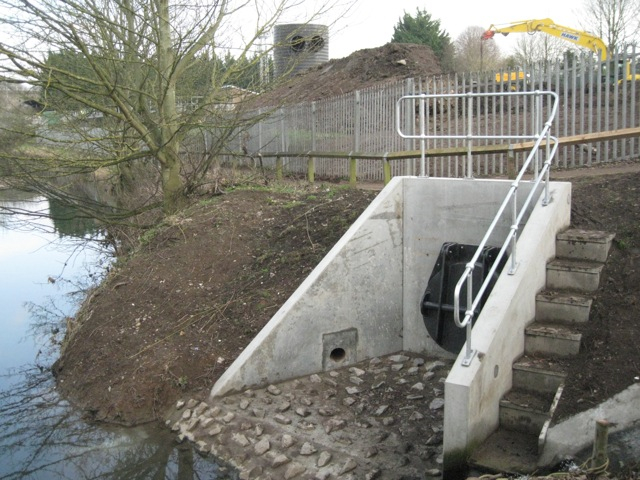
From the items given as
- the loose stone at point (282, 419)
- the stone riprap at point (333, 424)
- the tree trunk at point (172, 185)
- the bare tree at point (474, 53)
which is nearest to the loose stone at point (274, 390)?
the stone riprap at point (333, 424)

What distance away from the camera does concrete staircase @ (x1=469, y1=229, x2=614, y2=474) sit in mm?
5090

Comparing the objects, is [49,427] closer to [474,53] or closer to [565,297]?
[565,297]

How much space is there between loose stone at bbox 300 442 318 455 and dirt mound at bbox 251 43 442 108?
19533mm

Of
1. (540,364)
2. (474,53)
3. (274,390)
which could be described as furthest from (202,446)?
(474,53)

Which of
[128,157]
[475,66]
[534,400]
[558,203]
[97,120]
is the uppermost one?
[475,66]

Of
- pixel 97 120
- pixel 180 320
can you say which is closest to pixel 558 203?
pixel 180 320

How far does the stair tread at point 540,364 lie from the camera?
18.2 feet

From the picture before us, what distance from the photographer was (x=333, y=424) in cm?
661

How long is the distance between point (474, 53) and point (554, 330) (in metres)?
33.0

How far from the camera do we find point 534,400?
5.50 meters

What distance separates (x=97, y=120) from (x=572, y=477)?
11.6 metres

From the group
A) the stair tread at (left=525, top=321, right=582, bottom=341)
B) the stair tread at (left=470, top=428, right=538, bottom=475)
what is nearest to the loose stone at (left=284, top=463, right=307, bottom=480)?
the stair tread at (left=470, top=428, right=538, bottom=475)

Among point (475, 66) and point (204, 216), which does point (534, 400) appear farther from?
point (475, 66)

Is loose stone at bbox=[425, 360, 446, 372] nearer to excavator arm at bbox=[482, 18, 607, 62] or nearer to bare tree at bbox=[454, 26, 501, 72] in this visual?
excavator arm at bbox=[482, 18, 607, 62]
